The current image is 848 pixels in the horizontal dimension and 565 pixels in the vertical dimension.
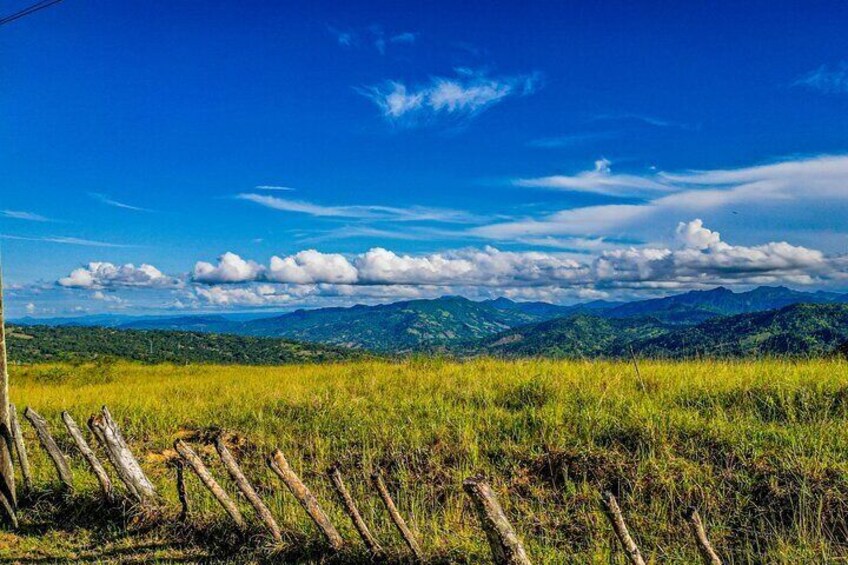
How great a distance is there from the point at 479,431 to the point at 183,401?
9.54 metres

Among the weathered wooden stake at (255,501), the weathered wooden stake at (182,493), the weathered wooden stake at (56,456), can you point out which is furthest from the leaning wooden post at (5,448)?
the weathered wooden stake at (255,501)

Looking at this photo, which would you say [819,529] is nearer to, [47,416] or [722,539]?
[722,539]

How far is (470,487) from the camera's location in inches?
182

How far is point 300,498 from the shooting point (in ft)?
21.6

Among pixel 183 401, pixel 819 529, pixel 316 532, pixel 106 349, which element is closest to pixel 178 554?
pixel 316 532

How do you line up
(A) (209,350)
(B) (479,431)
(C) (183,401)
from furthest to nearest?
1. (A) (209,350)
2. (C) (183,401)
3. (B) (479,431)

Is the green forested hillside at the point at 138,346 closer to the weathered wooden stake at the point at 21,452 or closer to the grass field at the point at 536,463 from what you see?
the grass field at the point at 536,463

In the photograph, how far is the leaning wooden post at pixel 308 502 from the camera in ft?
21.6

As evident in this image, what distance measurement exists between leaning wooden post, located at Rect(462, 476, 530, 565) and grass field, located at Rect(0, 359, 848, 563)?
1.35m

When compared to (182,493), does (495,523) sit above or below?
above

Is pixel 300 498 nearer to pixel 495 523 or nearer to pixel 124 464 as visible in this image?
pixel 495 523

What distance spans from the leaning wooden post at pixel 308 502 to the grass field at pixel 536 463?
22 centimetres

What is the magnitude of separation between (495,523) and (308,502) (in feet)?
9.08

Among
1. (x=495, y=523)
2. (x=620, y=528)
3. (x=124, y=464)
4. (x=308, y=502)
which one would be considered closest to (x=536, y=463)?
(x=308, y=502)
